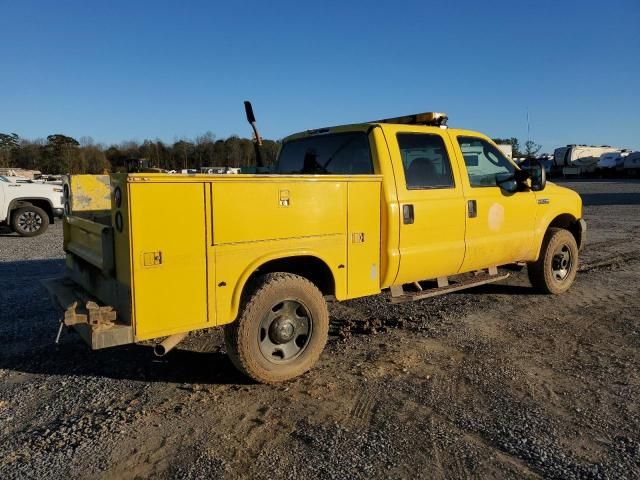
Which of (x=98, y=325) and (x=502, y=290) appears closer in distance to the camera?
(x=98, y=325)

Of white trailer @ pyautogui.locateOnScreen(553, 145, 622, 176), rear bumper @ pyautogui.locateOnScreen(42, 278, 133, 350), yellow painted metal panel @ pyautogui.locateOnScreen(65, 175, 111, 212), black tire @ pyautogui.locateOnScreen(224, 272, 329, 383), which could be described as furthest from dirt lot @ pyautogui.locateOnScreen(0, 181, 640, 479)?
white trailer @ pyautogui.locateOnScreen(553, 145, 622, 176)

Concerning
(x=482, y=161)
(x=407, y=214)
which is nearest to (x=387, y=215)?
(x=407, y=214)

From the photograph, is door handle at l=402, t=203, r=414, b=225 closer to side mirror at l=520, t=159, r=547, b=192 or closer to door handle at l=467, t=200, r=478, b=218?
door handle at l=467, t=200, r=478, b=218

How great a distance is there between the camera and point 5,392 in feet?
13.1

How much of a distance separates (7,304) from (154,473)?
448 centimetres

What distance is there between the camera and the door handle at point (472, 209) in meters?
5.39

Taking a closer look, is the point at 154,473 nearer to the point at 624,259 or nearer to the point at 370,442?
the point at 370,442

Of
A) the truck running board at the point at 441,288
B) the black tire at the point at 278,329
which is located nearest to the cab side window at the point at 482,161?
the truck running board at the point at 441,288

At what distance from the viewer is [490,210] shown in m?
5.65

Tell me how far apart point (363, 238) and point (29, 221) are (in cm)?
1141

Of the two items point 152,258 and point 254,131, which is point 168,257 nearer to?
point 152,258

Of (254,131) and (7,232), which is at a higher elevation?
(254,131)

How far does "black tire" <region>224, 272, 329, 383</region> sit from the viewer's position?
387cm

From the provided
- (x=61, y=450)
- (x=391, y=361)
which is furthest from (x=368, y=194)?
(x=61, y=450)
